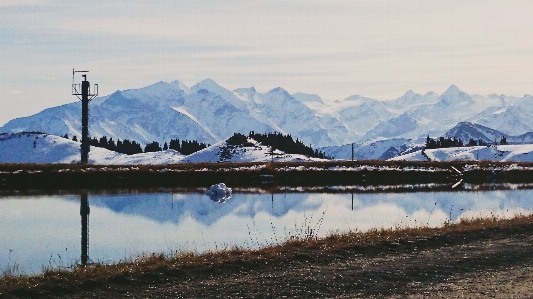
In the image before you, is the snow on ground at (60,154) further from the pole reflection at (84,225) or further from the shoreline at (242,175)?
the pole reflection at (84,225)

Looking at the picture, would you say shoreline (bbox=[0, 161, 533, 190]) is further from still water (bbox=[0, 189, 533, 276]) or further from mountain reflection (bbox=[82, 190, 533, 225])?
mountain reflection (bbox=[82, 190, 533, 225])

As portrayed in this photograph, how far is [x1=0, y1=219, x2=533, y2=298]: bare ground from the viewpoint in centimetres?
1809

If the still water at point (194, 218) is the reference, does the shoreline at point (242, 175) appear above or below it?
above

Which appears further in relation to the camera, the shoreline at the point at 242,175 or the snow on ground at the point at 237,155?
the snow on ground at the point at 237,155

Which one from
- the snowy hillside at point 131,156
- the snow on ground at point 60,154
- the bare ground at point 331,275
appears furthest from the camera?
the snow on ground at point 60,154

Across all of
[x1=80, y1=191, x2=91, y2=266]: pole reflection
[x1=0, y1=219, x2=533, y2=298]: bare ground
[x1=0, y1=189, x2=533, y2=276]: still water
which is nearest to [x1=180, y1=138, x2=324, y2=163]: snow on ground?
[x1=0, y1=189, x2=533, y2=276]: still water

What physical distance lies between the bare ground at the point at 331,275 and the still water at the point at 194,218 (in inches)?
185

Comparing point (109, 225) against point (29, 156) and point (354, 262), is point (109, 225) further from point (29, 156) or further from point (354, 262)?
point (29, 156)

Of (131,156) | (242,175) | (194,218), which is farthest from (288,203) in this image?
(131,156)

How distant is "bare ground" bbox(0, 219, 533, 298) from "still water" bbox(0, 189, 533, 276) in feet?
15.4

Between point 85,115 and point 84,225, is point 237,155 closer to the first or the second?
point 85,115

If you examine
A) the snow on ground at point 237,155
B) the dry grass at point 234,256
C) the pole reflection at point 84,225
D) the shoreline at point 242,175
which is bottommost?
the pole reflection at point 84,225

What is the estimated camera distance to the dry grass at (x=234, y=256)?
19.8 metres

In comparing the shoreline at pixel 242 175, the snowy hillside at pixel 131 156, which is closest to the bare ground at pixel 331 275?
the shoreline at pixel 242 175
